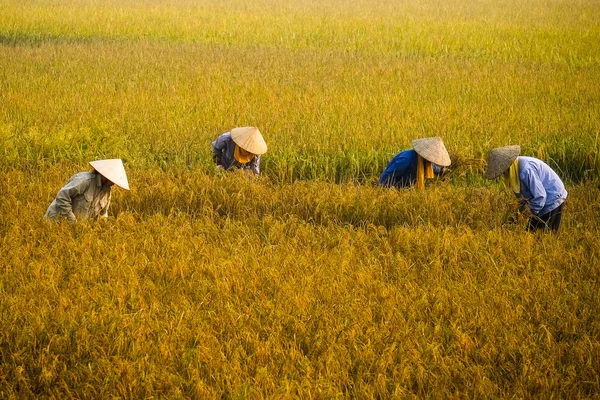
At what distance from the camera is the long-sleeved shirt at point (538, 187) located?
539cm

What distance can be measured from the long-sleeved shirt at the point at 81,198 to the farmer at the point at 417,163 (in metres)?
2.16

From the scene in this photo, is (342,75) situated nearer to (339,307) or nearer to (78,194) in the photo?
(78,194)

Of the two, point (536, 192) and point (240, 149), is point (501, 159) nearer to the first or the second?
point (536, 192)

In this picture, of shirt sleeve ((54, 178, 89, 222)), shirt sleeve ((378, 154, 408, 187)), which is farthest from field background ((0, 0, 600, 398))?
shirt sleeve ((378, 154, 408, 187))

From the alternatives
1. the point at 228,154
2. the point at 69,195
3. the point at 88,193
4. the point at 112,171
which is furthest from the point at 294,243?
the point at 228,154

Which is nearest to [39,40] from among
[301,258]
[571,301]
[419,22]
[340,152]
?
[419,22]

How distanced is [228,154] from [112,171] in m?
1.87

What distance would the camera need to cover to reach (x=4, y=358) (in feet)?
12.2

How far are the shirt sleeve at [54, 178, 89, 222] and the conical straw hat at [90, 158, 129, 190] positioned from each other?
21cm

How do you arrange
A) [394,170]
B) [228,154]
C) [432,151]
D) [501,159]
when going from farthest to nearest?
1. [228,154]
2. [394,170]
3. [432,151]
4. [501,159]

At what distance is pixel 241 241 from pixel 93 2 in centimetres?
1740

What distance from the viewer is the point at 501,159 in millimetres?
5352

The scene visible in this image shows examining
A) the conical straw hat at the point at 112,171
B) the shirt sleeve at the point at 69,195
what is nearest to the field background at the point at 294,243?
the shirt sleeve at the point at 69,195

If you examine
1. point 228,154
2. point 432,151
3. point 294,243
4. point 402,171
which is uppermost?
point 432,151
